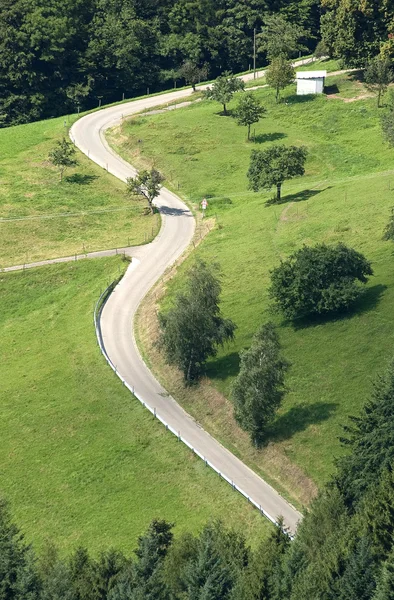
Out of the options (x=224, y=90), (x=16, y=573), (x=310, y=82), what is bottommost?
(x=310, y=82)

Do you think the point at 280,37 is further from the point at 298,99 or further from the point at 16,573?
the point at 16,573

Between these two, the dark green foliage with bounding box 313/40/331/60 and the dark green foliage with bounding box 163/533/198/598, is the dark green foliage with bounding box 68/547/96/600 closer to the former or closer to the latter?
the dark green foliage with bounding box 163/533/198/598

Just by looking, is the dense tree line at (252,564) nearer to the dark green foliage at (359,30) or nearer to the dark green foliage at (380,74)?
the dark green foliage at (380,74)

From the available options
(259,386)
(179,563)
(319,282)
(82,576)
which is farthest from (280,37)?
(82,576)

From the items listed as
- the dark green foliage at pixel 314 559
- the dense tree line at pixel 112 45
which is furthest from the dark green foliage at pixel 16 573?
the dense tree line at pixel 112 45

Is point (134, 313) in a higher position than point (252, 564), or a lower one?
lower

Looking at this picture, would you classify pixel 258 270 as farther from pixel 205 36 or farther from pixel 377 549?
pixel 205 36
